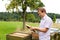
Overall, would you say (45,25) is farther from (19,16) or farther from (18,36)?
(19,16)

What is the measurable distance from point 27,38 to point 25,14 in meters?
12.2

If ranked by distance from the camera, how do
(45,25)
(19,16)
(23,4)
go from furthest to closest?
(19,16) < (23,4) < (45,25)

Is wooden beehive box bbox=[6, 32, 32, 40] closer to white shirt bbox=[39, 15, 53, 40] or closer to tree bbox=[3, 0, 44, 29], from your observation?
white shirt bbox=[39, 15, 53, 40]

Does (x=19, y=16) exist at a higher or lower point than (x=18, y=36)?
lower

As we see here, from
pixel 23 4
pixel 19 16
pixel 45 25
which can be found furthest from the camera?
pixel 19 16

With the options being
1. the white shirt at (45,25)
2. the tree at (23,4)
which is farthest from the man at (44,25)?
the tree at (23,4)

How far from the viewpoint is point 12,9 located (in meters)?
14.0

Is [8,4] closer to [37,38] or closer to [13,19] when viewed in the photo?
[13,19]

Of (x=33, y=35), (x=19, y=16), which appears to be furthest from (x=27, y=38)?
(x=19, y=16)

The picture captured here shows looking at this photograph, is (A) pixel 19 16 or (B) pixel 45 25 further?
(A) pixel 19 16

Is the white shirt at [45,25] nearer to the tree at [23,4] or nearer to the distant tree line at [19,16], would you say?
the tree at [23,4]

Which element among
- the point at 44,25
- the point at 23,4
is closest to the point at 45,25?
the point at 44,25

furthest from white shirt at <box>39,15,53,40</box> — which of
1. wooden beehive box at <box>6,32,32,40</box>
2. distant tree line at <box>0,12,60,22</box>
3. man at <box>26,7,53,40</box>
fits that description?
distant tree line at <box>0,12,60,22</box>

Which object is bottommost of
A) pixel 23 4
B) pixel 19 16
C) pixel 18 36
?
pixel 19 16
